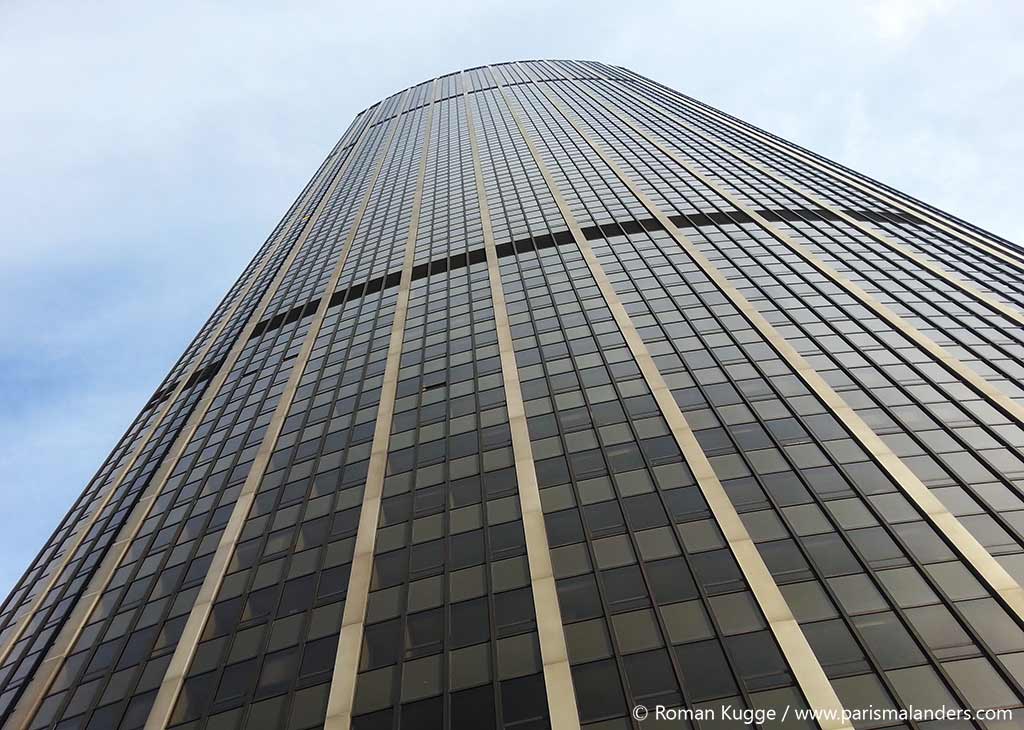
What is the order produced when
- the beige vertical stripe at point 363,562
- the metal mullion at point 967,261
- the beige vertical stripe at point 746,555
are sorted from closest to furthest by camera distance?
the beige vertical stripe at point 746,555 < the beige vertical stripe at point 363,562 < the metal mullion at point 967,261

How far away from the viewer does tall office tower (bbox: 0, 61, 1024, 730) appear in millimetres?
21203

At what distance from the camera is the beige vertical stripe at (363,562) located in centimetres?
2233

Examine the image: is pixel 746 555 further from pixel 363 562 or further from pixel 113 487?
pixel 113 487

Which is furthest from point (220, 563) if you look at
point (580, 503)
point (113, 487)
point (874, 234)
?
point (874, 234)

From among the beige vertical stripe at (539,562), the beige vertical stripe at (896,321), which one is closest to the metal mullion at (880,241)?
the beige vertical stripe at (896,321)

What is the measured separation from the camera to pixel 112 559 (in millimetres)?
35031

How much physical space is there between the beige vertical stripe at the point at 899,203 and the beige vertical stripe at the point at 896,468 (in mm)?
23196

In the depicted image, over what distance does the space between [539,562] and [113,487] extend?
30469mm

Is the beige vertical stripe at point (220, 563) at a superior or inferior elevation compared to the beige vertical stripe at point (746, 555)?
inferior

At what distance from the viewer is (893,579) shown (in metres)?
22.3

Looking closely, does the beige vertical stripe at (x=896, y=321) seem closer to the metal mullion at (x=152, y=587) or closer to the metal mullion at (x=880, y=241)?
the metal mullion at (x=880, y=241)

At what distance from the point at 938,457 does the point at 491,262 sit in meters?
34.7

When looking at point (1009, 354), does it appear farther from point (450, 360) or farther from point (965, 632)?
point (450, 360)

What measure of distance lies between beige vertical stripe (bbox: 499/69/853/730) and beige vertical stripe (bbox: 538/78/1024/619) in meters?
5.90
